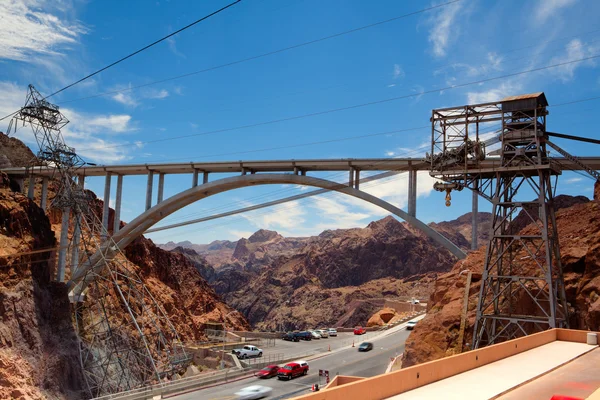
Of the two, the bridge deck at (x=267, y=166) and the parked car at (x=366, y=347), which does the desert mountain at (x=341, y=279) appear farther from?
the bridge deck at (x=267, y=166)

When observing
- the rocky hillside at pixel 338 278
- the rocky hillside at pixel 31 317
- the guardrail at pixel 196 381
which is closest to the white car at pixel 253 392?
the guardrail at pixel 196 381

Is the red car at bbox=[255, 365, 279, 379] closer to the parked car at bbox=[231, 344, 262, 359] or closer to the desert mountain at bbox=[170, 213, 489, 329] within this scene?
the parked car at bbox=[231, 344, 262, 359]

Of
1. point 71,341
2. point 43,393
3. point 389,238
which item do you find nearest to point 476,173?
point 43,393

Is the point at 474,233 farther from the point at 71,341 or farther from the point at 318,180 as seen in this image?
the point at 71,341

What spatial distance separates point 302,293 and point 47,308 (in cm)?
9241

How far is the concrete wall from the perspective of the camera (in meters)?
8.59

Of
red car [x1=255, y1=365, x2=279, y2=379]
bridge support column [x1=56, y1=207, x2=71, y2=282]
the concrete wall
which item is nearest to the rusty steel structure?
bridge support column [x1=56, y1=207, x2=71, y2=282]

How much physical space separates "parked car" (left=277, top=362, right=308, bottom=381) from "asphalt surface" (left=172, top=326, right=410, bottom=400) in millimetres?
317

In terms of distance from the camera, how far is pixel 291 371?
3166 cm

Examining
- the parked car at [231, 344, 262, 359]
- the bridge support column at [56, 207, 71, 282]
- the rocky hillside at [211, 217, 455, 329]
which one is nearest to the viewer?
the parked car at [231, 344, 262, 359]

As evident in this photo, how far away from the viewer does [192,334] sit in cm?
5912

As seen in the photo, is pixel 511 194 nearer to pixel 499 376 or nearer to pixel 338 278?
pixel 499 376

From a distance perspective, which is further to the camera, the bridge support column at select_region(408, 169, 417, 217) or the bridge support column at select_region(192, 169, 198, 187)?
the bridge support column at select_region(192, 169, 198, 187)

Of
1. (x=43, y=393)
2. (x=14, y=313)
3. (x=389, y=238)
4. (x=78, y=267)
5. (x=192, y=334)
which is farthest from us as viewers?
(x=389, y=238)
